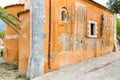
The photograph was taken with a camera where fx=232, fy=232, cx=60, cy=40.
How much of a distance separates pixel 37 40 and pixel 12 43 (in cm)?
423

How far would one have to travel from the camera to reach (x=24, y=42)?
41.3 ft

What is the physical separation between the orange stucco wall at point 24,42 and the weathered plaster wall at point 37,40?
0.47 meters

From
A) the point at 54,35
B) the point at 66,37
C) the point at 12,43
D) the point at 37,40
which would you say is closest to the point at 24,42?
the point at 37,40

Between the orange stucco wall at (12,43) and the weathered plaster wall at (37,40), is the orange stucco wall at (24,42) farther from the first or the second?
the orange stucco wall at (12,43)

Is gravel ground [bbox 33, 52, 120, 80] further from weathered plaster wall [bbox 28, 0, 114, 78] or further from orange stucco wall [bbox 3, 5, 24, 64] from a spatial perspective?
orange stucco wall [bbox 3, 5, 24, 64]

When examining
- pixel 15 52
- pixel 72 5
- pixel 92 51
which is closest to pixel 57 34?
pixel 72 5

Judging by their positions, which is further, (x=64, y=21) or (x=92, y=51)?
(x=92, y=51)

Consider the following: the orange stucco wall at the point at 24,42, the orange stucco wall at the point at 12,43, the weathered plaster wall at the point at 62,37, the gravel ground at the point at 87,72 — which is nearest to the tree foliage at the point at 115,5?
the weathered plaster wall at the point at 62,37

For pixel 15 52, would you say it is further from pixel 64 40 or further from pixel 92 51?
pixel 92 51

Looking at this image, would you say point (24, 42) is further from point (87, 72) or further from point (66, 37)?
point (87, 72)

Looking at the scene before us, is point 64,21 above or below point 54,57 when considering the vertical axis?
above

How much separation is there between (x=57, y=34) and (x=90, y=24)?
4.59m

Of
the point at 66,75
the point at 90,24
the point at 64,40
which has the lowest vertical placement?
the point at 66,75

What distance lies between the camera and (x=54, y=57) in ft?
43.2
